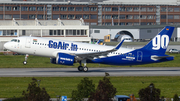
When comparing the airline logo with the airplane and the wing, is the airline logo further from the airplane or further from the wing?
the wing

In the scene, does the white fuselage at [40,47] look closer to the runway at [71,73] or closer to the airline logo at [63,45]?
the airline logo at [63,45]

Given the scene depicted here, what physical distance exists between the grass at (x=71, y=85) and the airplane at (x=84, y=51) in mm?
7014

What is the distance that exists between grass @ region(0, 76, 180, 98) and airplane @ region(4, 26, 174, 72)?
7014 millimetres

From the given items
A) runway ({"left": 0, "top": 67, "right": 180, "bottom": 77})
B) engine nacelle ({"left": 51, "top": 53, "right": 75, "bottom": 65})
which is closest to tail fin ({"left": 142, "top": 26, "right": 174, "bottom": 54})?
runway ({"left": 0, "top": 67, "right": 180, "bottom": 77})

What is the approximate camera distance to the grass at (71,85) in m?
22.7

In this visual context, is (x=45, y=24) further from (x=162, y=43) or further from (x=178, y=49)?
(x=162, y=43)

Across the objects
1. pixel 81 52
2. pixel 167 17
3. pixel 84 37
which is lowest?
pixel 81 52

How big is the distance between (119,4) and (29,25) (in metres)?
67.6

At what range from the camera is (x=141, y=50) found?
39.6m

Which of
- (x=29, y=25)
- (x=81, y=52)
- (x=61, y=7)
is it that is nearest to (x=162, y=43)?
(x=81, y=52)

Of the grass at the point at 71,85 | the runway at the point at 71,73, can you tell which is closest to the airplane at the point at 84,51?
the runway at the point at 71,73

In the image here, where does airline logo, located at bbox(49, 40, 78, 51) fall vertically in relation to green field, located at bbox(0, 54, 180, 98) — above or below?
above

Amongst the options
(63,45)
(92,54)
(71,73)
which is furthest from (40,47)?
(92,54)

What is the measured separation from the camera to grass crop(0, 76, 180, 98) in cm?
2269
